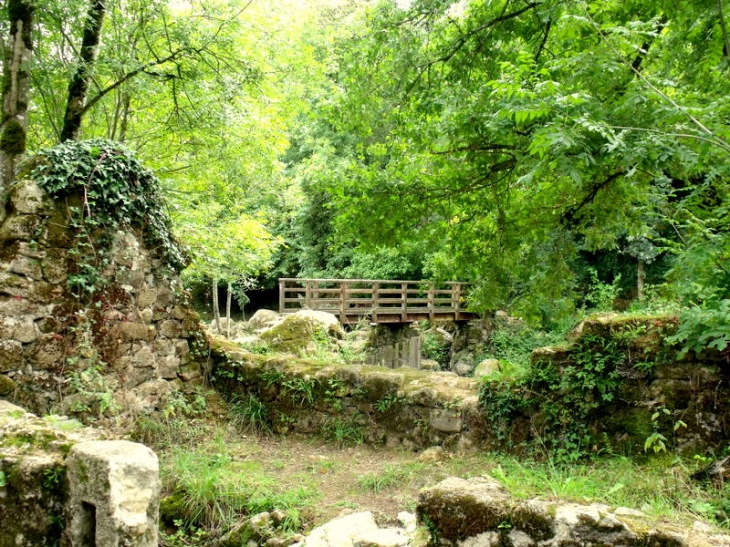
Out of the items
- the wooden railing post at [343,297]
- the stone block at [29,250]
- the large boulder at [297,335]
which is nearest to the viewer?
the stone block at [29,250]

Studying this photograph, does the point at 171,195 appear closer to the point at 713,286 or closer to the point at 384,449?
the point at 384,449

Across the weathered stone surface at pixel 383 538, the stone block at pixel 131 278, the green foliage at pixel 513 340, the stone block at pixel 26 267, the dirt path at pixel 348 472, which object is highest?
the stone block at pixel 26 267

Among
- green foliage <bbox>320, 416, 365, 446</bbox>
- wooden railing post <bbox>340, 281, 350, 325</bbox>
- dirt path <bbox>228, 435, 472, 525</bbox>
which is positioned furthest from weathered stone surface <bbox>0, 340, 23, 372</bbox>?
wooden railing post <bbox>340, 281, 350, 325</bbox>

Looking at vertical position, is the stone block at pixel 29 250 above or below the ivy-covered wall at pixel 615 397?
above

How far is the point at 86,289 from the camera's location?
174 inches

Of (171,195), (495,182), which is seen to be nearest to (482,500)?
(495,182)

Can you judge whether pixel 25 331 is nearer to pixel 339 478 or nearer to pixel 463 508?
pixel 339 478

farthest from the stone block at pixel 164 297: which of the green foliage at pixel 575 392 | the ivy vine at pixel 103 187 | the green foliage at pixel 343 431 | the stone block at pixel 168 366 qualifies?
the green foliage at pixel 575 392

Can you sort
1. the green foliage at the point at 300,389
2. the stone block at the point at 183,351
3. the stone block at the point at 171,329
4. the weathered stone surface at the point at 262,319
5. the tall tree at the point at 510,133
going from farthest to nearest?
the weathered stone surface at the point at 262,319, the green foliage at the point at 300,389, the stone block at the point at 183,351, the stone block at the point at 171,329, the tall tree at the point at 510,133

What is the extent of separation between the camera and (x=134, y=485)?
94.3 inches

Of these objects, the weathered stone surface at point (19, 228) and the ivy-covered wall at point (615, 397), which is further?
the weathered stone surface at point (19, 228)

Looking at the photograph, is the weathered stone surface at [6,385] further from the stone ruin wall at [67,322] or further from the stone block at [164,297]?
the stone block at [164,297]

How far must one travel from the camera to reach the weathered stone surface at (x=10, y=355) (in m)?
3.91

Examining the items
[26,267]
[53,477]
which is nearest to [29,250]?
[26,267]
